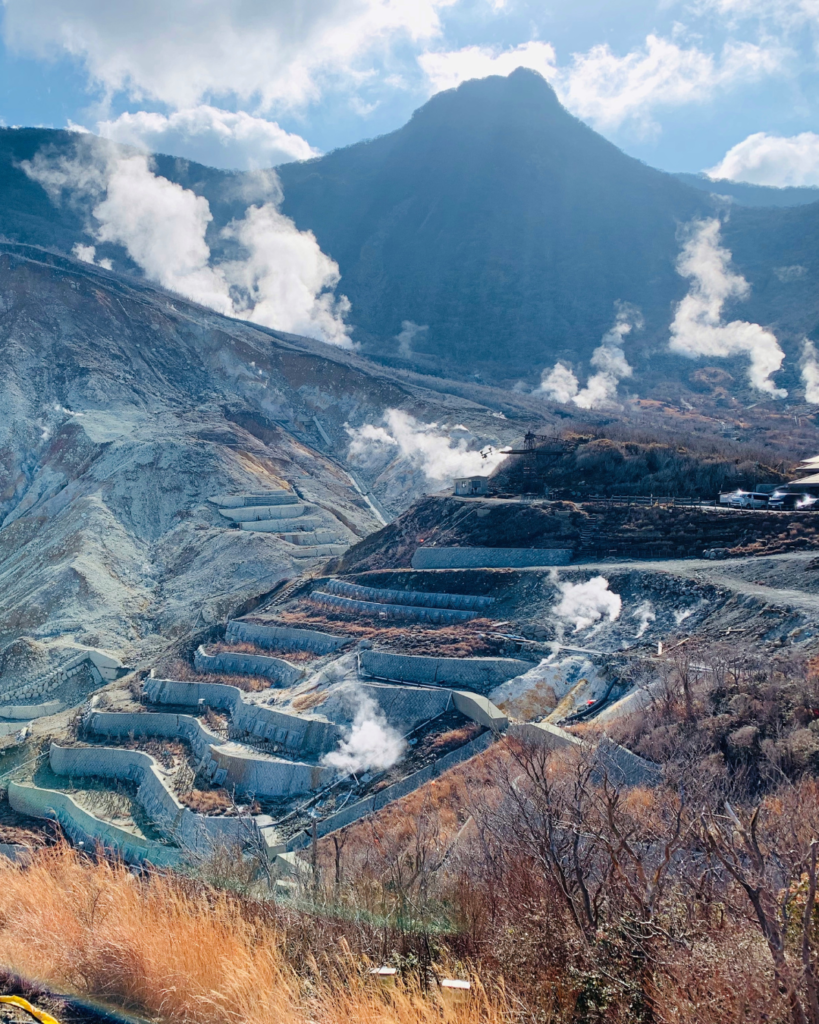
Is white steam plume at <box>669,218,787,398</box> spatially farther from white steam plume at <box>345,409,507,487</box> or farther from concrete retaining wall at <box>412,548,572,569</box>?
concrete retaining wall at <box>412,548,572,569</box>

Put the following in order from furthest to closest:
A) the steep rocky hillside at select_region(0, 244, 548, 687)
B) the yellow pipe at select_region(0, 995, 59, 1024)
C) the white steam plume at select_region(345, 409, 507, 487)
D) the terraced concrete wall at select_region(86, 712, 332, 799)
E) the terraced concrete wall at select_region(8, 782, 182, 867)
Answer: the white steam plume at select_region(345, 409, 507, 487) → the steep rocky hillside at select_region(0, 244, 548, 687) → the terraced concrete wall at select_region(86, 712, 332, 799) → the terraced concrete wall at select_region(8, 782, 182, 867) → the yellow pipe at select_region(0, 995, 59, 1024)

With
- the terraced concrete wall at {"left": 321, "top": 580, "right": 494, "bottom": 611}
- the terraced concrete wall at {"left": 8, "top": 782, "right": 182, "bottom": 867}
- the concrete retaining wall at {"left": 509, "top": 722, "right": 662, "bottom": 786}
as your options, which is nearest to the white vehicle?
the terraced concrete wall at {"left": 321, "top": 580, "right": 494, "bottom": 611}

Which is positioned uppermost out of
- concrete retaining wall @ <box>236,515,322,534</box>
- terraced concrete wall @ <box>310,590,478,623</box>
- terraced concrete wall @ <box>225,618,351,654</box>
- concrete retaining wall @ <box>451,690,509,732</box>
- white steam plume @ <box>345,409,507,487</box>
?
white steam plume @ <box>345,409,507,487</box>

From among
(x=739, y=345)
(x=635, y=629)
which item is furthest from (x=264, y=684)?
(x=739, y=345)

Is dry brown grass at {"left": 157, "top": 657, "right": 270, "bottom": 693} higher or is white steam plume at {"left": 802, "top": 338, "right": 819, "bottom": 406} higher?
white steam plume at {"left": 802, "top": 338, "right": 819, "bottom": 406}

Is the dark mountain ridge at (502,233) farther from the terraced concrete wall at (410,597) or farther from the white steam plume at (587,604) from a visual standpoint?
the white steam plume at (587,604)

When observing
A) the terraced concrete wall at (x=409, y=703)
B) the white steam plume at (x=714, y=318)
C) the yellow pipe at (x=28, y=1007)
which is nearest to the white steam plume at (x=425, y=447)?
the terraced concrete wall at (x=409, y=703)
